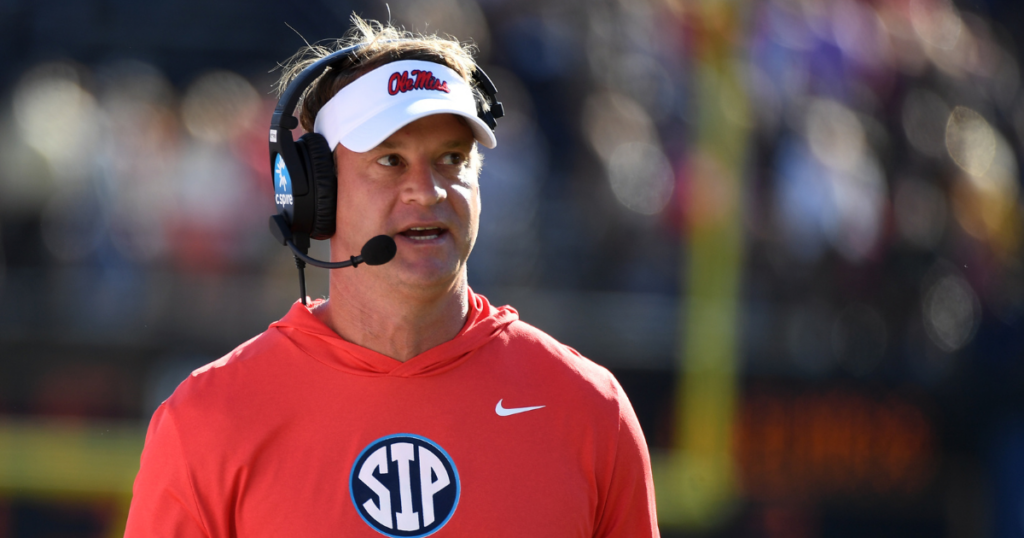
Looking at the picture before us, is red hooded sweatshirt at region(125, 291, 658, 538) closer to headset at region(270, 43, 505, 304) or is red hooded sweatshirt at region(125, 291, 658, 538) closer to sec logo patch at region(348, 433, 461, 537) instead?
sec logo patch at region(348, 433, 461, 537)

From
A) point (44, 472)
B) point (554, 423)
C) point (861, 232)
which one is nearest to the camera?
point (554, 423)

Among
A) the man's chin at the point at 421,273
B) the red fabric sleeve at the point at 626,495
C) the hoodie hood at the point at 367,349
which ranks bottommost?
the red fabric sleeve at the point at 626,495

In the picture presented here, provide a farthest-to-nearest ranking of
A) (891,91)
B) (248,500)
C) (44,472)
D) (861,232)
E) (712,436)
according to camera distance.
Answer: (891,91) < (861,232) < (712,436) < (44,472) < (248,500)

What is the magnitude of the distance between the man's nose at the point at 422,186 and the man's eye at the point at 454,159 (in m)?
0.04

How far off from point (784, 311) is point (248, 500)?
367cm

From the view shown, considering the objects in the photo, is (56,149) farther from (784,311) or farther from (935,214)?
(935,214)

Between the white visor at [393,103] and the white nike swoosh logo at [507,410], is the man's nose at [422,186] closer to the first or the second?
the white visor at [393,103]

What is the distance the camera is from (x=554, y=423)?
53.0 inches

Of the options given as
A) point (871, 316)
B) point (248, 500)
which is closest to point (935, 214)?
point (871, 316)

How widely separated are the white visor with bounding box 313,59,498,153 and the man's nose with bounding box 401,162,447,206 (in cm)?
7

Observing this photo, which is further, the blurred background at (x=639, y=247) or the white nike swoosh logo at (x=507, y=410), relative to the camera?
the blurred background at (x=639, y=247)

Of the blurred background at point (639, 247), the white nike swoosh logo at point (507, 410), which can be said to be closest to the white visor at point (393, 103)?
the white nike swoosh logo at point (507, 410)

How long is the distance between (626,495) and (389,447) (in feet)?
1.09

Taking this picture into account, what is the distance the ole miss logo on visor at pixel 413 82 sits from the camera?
1.34 meters
